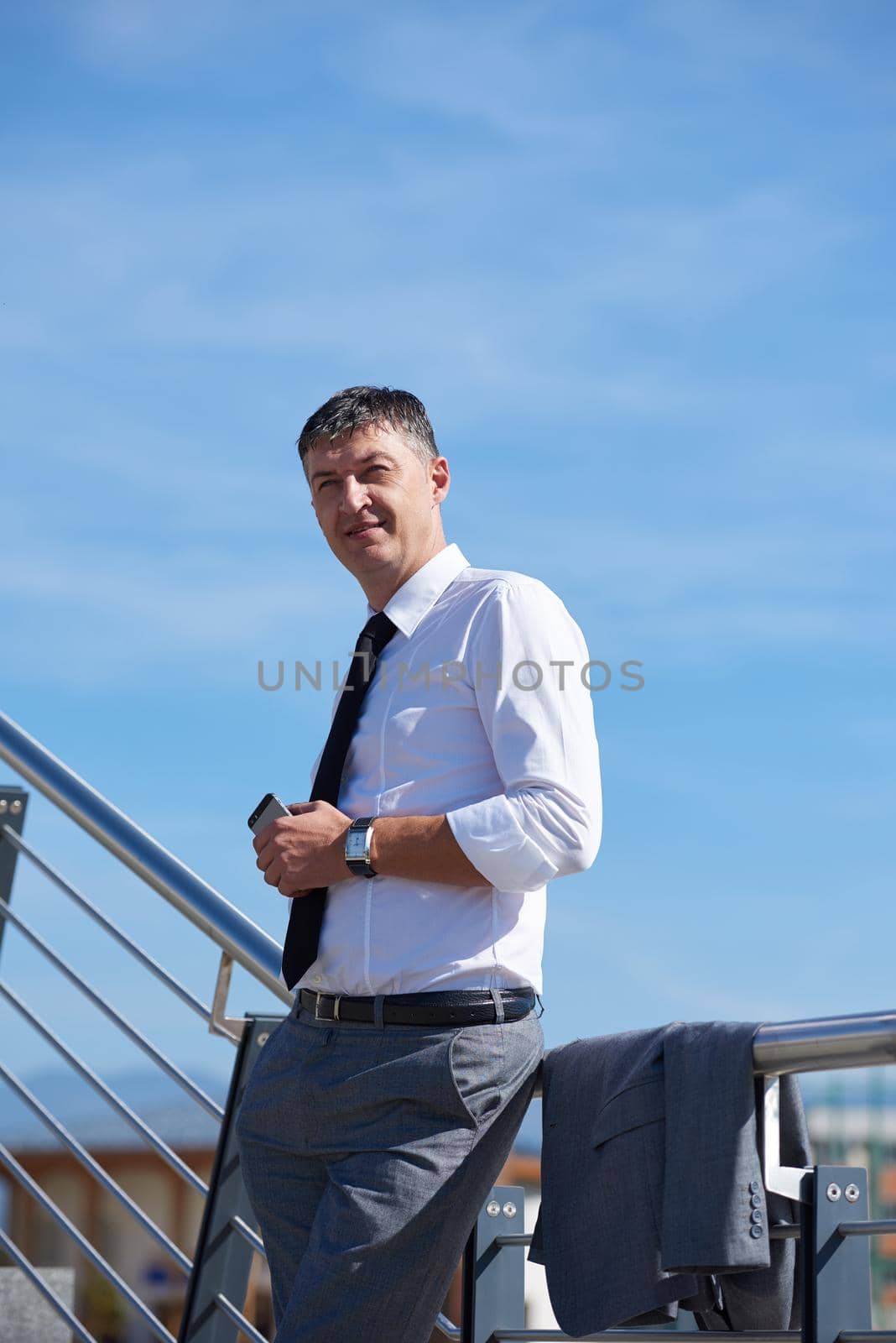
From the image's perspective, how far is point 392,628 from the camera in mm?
1744

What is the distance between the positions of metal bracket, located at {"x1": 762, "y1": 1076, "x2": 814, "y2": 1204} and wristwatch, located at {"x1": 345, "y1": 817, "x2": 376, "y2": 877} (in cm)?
45

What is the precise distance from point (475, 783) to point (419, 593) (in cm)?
26

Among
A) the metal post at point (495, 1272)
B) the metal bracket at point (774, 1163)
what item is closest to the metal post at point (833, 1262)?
the metal bracket at point (774, 1163)

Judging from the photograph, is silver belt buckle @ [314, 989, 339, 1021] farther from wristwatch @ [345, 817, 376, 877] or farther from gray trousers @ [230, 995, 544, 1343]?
wristwatch @ [345, 817, 376, 877]

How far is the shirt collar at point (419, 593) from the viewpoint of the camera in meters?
1.72

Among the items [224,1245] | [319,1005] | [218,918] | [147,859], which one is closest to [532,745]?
[319,1005]

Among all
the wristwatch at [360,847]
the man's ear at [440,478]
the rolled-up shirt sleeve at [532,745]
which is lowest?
the wristwatch at [360,847]

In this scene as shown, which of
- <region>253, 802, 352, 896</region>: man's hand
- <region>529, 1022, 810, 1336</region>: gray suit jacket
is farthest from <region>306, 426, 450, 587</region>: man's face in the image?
<region>529, 1022, 810, 1336</region>: gray suit jacket

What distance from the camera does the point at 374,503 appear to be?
1.75 m

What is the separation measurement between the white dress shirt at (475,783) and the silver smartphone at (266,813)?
0.07m

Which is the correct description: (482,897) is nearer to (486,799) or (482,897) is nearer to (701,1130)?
(486,799)

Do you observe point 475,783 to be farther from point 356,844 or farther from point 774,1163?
point 774,1163

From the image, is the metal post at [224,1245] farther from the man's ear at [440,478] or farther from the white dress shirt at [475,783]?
the man's ear at [440,478]

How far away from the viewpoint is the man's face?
1.75m
